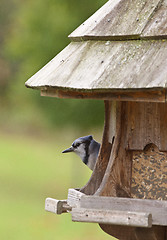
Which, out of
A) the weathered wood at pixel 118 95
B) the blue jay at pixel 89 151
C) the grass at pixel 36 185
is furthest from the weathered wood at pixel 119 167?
the grass at pixel 36 185

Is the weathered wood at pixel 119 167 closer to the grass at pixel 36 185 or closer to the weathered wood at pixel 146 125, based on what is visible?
the weathered wood at pixel 146 125

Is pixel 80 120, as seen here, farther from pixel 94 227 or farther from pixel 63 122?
pixel 94 227

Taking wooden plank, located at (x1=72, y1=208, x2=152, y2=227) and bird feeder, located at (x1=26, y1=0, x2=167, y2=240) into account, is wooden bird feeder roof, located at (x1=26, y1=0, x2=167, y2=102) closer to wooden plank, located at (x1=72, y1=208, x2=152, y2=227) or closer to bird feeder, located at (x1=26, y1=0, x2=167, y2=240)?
bird feeder, located at (x1=26, y1=0, x2=167, y2=240)

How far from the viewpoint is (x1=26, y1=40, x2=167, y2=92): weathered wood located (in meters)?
3.86

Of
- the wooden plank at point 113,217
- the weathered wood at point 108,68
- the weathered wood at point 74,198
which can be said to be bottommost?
the wooden plank at point 113,217

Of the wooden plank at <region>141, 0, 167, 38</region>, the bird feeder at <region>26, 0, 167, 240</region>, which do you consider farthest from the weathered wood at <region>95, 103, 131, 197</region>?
the wooden plank at <region>141, 0, 167, 38</region>

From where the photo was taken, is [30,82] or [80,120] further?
[80,120]

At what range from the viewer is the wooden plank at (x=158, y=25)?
4141 mm

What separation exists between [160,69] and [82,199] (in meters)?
0.90

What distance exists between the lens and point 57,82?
13.7ft

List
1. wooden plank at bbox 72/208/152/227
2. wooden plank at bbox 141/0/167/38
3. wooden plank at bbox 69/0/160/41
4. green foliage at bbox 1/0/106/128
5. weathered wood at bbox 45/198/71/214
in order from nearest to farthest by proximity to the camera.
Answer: wooden plank at bbox 72/208/152/227 < wooden plank at bbox 141/0/167/38 < wooden plank at bbox 69/0/160/41 < weathered wood at bbox 45/198/71/214 < green foliage at bbox 1/0/106/128

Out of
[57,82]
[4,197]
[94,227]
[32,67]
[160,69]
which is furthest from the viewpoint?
[4,197]

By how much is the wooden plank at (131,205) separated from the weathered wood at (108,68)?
65 centimetres

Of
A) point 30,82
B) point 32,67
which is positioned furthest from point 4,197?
point 30,82
